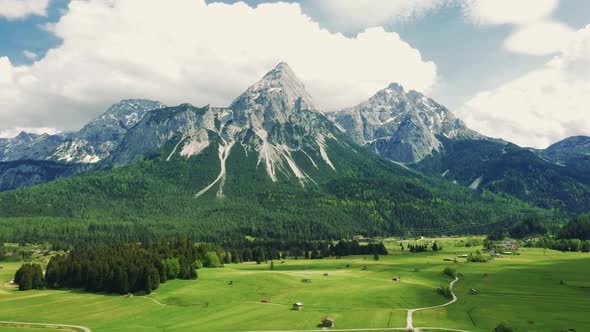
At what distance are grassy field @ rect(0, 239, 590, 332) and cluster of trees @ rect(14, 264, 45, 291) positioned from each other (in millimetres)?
4840

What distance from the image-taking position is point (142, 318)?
10012cm

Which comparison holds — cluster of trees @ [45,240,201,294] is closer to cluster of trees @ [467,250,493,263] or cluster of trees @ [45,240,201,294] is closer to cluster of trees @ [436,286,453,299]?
cluster of trees @ [436,286,453,299]

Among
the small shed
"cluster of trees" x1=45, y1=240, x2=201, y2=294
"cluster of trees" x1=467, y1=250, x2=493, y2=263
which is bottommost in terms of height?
the small shed

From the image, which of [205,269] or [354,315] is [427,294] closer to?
[354,315]

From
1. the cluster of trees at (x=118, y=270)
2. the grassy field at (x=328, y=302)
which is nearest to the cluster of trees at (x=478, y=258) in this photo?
the grassy field at (x=328, y=302)

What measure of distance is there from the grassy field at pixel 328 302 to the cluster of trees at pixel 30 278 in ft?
15.9

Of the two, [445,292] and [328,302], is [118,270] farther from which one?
[445,292]

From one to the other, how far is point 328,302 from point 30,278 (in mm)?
101121

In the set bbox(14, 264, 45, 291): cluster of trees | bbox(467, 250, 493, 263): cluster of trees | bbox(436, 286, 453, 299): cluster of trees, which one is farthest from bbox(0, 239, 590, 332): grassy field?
bbox(467, 250, 493, 263): cluster of trees

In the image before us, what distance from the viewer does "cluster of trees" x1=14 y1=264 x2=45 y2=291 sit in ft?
459

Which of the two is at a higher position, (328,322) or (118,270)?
(118,270)

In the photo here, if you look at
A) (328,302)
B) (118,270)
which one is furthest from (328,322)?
(118,270)

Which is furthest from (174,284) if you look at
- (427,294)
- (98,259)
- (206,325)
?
(427,294)

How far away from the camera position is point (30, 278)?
14075cm
